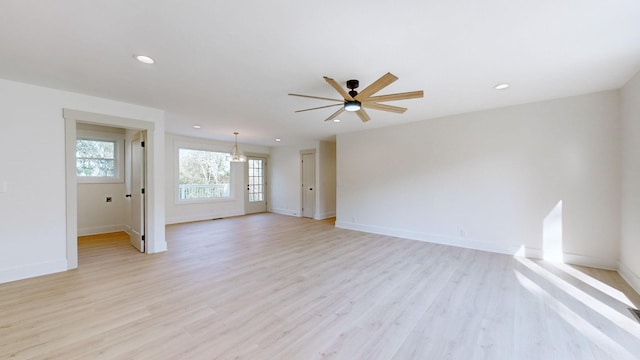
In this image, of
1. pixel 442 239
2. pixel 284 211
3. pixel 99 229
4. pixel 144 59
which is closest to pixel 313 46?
pixel 144 59

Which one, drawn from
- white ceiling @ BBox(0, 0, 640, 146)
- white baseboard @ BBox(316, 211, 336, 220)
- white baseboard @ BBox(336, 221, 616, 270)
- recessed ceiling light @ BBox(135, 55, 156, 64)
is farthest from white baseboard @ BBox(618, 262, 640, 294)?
white baseboard @ BBox(316, 211, 336, 220)

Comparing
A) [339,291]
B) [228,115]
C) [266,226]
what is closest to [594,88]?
[339,291]

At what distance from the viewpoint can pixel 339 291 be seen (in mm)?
2861

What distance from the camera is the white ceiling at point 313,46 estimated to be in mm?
1789

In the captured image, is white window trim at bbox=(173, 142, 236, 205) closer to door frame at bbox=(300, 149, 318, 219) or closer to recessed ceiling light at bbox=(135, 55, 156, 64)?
door frame at bbox=(300, 149, 318, 219)

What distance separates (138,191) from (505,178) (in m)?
6.36

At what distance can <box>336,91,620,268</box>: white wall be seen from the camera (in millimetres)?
3547

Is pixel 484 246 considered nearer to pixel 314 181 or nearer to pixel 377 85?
pixel 377 85

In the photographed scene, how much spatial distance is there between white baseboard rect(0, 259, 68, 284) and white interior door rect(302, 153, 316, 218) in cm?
564

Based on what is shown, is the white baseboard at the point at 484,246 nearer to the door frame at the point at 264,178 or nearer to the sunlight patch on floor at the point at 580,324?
the sunlight patch on floor at the point at 580,324

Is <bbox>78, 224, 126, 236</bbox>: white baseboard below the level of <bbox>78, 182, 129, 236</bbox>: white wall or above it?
below

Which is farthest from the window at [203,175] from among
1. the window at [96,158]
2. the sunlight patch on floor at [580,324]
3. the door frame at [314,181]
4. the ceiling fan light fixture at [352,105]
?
the sunlight patch on floor at [580,324]

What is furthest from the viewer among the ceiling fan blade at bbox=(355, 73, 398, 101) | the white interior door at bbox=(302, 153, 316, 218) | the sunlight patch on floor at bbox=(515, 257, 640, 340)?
the white interior door at bbox=(302, 153, 316, 218)

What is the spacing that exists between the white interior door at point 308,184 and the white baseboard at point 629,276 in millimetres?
6233
